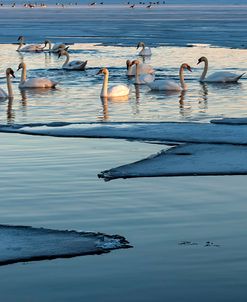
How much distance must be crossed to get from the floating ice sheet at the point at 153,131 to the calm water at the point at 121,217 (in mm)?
518

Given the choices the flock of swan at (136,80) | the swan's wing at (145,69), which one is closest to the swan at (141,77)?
the flock of swan at (136,80)

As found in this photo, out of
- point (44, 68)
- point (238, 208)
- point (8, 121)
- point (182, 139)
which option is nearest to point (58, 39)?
point (44, 68)

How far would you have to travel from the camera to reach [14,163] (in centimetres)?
1436

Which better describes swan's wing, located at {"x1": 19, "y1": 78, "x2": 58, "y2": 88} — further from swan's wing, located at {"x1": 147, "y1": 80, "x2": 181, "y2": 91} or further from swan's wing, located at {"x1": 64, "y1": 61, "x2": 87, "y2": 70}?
swan's wing, located at {"x1": 64, "y1": 61, "x2": 87, "y2": 70}

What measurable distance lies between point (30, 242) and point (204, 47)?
118 feet

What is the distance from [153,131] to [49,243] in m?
8.27

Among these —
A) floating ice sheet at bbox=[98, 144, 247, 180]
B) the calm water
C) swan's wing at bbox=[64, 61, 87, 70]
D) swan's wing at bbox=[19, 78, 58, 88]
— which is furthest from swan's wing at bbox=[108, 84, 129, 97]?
floating ice sheet at bbox=[98, 144, 247, 180]

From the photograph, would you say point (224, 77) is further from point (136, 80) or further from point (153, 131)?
point (153, 131)

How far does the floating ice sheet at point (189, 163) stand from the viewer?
13.2 meters

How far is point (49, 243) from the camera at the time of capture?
9.35 m

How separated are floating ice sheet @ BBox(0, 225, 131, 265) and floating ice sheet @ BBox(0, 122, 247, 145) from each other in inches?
261

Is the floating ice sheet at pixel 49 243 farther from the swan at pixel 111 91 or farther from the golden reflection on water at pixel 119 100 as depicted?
the swan at pixel 111 91

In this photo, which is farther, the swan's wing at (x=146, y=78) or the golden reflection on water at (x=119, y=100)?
the swan's wing at (x=146, y=78)

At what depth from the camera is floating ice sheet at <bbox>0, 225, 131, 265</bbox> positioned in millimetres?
9016
